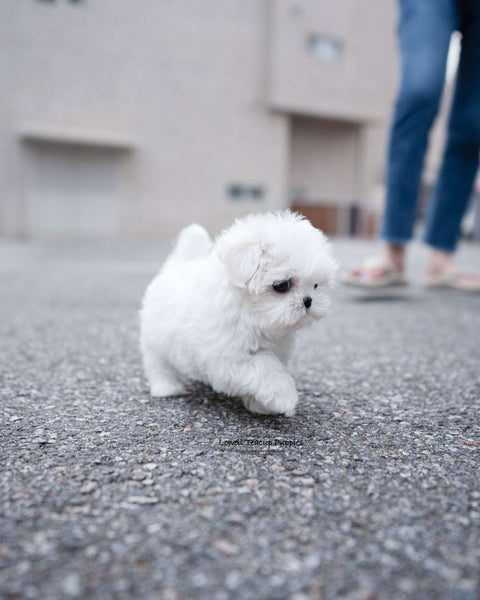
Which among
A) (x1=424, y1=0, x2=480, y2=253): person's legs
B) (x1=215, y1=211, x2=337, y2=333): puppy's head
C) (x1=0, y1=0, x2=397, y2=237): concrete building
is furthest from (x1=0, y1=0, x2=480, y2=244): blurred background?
(x1=215, y1=211, x2=337, y2=333): puppy's head

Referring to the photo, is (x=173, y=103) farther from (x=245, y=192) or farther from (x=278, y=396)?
(x=278, y=396)

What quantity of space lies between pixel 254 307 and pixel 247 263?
0.11 m

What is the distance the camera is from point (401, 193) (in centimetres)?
291

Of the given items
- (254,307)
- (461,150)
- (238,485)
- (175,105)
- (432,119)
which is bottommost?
(238,485)

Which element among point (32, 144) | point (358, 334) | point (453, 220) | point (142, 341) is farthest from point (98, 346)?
point (32, 144)

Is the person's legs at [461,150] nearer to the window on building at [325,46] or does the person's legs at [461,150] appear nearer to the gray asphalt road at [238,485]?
the gray asphalt road at [238,485]

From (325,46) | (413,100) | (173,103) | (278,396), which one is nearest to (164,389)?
(278,396)

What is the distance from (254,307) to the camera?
1.20 m

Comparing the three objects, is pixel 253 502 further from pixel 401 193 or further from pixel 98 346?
pixel 401 193

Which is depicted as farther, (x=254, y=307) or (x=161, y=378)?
(x=161, y=378)

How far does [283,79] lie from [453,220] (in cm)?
1112

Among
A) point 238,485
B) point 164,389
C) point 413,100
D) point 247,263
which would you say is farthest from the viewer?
point 413,100

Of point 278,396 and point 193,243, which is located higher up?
point 193,243

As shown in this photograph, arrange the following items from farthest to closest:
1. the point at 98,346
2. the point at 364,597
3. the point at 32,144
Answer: the point at 32,144 → the point at 98,346 → the point at 364,597
